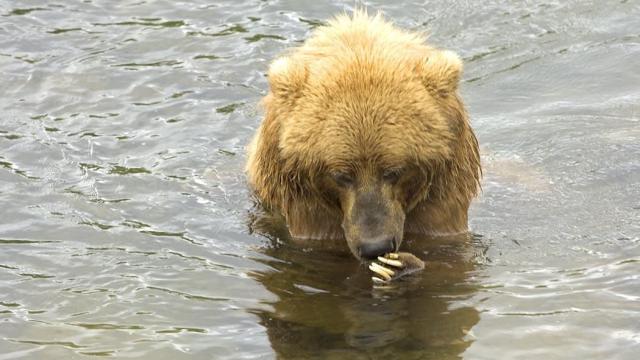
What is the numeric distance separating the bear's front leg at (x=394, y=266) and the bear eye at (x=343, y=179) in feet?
1.50

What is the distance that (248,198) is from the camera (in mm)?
9297

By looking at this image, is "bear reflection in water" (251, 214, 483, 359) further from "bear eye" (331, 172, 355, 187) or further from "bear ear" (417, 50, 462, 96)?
"bear ear" (417, 50, 462, 96)

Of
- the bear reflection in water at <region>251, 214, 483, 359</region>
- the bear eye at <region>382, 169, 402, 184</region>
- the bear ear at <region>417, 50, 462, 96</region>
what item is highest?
the bear ear at <region>417, 50, 462, 96</region>

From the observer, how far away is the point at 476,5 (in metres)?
12.2

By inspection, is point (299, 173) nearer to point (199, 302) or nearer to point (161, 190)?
point (199, 302)

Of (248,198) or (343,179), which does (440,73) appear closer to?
(343,179)

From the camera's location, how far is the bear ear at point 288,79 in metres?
7.62

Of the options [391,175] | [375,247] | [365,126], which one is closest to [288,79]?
[365,126]

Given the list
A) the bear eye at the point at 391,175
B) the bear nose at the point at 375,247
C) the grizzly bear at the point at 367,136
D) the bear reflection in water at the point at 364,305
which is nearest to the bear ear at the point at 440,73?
the grizzly bear at the point at 367,136

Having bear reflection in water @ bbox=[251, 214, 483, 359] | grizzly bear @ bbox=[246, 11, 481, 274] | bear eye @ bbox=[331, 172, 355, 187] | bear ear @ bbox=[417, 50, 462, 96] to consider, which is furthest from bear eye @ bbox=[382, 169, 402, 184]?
bear reflection in water @ bbox=[251, 214, 483, 359]

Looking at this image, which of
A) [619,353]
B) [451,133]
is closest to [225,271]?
[451,133]

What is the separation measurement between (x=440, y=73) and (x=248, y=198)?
221 centimetres

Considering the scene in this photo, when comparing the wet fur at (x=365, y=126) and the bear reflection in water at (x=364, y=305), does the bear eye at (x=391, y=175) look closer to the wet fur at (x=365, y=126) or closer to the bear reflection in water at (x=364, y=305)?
the wet fur at (x=365, y=126)

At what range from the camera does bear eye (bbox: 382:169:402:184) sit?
7.34m
